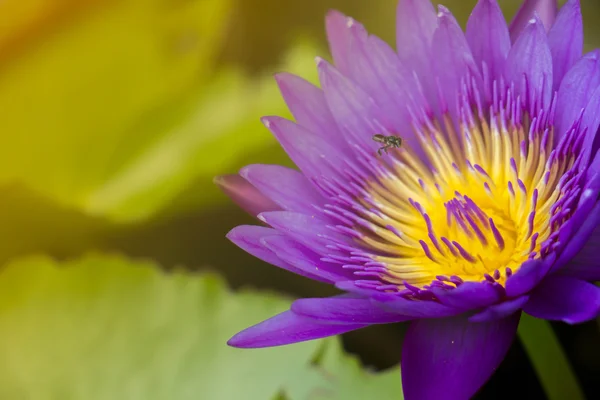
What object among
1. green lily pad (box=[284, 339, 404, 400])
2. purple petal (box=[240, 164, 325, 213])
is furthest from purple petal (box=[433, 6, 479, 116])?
green lily pad (box=[284, 339, 404, 400])

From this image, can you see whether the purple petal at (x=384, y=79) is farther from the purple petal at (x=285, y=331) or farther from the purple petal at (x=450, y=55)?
the purple petal at (x=285, y=331)

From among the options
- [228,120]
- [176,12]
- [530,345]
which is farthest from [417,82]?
[176,12]

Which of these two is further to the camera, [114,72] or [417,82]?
[114,72]

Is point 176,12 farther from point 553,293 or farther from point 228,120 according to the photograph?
point 553,293

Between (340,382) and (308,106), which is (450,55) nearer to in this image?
(308,106)

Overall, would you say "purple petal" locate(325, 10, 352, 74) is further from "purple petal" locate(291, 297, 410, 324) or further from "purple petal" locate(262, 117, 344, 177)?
"purple petal" locate(291, 297, 410, 324)

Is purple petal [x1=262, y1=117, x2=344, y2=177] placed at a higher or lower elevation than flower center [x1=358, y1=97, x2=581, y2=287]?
higher

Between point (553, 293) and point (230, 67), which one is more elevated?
point (230, 67)

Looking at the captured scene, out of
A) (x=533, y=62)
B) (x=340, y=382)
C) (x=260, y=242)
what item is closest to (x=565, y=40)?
(x=533, y=62)
